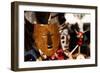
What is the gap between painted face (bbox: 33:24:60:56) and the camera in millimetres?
1699

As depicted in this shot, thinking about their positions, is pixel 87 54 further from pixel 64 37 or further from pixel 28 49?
pixel 28 49

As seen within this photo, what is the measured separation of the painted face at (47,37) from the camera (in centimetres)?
170

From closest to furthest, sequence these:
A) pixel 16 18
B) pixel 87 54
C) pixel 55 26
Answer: pixel 16 18 < pixel 55 26 < pixel 87 54

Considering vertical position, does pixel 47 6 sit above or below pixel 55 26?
above

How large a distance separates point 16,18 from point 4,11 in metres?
0.11

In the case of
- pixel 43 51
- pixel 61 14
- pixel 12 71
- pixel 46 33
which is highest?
pixel 61 14

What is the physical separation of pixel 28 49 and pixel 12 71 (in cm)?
19

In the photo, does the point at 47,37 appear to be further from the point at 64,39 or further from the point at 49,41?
the point at 64,39

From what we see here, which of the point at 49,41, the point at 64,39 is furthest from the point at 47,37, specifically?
the point at 64,39

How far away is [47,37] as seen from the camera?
173 centimetres

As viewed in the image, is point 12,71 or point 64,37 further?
point 64,37

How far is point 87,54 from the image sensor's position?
186 centimetres

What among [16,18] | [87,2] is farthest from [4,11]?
[87,2]

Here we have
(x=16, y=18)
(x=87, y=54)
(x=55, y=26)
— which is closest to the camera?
(x=16, y=18)
